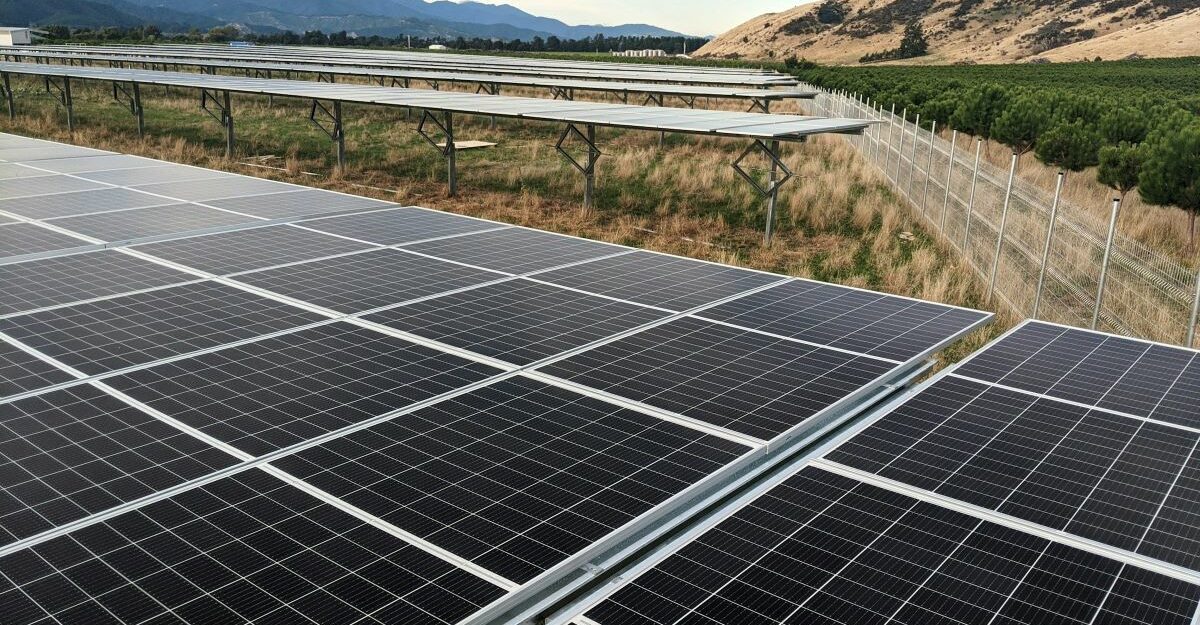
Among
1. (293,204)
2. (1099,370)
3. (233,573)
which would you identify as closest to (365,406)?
(233,573)

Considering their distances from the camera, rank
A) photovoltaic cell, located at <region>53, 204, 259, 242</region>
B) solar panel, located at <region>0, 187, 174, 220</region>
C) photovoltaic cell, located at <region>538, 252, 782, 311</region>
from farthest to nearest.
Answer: solar panel, located at <region>0, 187, 174, 220</region> → photovoltaic cell, located at <region>53, 204, 259, 242</region> → photovoltaic cell, located at <region>538, 252, 782, 311</region>

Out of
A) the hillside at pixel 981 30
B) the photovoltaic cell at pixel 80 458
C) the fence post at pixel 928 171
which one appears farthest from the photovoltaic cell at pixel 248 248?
the hillside at pixel 981 30

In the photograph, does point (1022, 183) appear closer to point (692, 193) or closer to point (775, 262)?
point (775, 262)

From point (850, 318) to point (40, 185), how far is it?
45.3 feet

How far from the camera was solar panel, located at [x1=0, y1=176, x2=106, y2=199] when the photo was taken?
14297 millimetres

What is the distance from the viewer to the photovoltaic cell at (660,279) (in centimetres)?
940

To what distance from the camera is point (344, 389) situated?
21.6 feet

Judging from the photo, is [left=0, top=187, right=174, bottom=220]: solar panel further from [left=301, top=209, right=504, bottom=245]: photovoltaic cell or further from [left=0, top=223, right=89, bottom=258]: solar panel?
[left=301, top=209, right=504, bottom=245]: photovoltaic cell

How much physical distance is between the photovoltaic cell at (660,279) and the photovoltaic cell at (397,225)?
2694mm

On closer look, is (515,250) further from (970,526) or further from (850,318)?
(970,526)

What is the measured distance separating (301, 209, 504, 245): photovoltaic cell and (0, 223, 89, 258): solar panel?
9.58 ft

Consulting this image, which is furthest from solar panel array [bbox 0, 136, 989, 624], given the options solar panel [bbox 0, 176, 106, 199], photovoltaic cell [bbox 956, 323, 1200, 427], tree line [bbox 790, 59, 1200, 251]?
tree line [bbox 790, 59, 1200, 251]

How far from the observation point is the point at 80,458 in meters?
5.35

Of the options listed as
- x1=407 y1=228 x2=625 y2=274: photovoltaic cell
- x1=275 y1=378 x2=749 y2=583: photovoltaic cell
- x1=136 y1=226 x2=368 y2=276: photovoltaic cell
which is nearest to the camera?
x1=275 y1=378 x2=749 y2=583: photovoltaic cell
